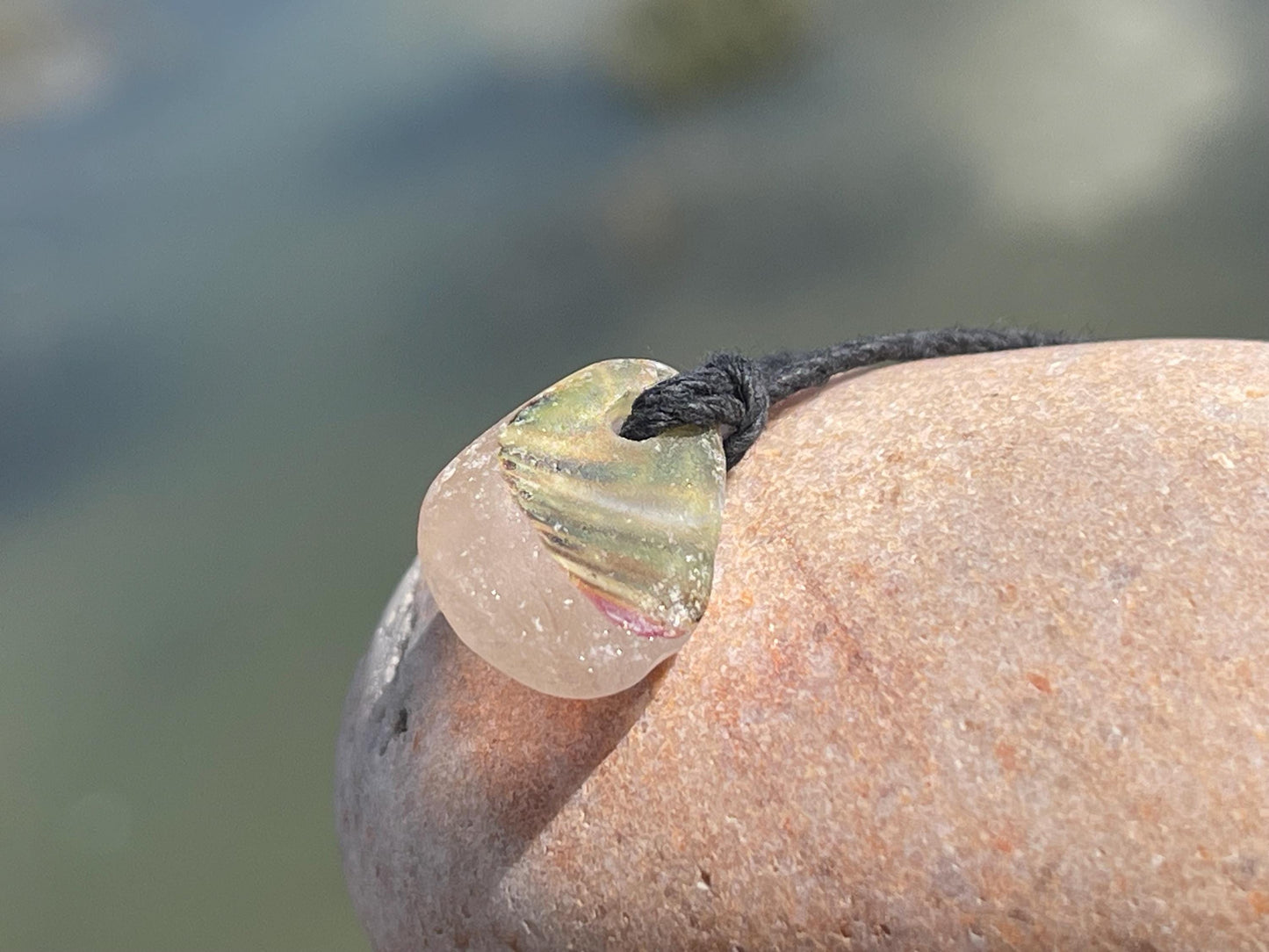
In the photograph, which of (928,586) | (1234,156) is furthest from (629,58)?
(928,586)

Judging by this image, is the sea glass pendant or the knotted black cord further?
the knotted black cord

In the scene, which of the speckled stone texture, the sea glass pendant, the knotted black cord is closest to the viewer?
the speckled stone texture

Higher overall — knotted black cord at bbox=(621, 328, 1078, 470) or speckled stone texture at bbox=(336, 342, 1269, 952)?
knotted black cord at bbox=(621, 328, 1078, 470)

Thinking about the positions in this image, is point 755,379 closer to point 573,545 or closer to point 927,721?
point 573,545

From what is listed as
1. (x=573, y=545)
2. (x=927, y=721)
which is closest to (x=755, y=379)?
(x=573, y=545)

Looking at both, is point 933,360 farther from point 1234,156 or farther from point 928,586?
point 1234,156

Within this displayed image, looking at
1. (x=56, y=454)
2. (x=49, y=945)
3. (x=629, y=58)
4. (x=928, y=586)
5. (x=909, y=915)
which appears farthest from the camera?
(x=629, y=58)
